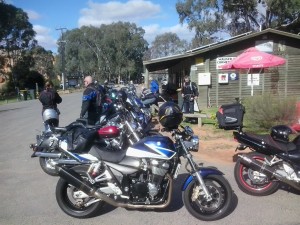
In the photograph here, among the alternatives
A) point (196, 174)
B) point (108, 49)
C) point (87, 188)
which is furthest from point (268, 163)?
point (108, 49)

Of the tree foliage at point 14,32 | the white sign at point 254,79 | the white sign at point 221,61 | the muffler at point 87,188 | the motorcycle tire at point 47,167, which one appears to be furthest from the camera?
the tree foliage at point 14,32

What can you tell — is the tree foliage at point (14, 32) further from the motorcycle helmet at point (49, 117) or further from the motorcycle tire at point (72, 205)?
the motorcycle tire at point (72, 205)

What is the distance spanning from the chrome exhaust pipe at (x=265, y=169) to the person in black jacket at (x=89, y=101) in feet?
13.2

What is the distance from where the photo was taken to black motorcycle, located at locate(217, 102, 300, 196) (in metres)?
4.98

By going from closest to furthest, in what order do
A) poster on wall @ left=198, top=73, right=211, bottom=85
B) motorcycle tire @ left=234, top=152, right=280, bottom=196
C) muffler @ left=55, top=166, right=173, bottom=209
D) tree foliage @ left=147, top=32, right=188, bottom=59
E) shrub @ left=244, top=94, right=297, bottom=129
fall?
muffler @ left=55, top=166, right=173, bottom=209, motorcycle tire @ left=234, top=152, right=280, bottom=196, shrub @ left=244, top=94, right=297, bottom=129, poster on wall @ left=198, top=73, right=211, bottom=85, tree foliage @ left=147, top=32, right=188, bottom=59

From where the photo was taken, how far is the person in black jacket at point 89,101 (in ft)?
26.4

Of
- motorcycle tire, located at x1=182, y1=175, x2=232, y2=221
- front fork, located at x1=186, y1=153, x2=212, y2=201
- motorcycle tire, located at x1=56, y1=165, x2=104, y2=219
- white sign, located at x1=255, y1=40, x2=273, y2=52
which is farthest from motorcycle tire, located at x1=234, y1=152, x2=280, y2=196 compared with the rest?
white sign, located at x1=255, y1=40, x2=273, y2=52

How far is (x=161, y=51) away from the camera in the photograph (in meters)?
97.4

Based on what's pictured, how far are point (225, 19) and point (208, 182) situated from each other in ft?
126

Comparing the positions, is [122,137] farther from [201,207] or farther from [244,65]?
[244,65]

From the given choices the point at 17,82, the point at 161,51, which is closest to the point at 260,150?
the point at 17,82

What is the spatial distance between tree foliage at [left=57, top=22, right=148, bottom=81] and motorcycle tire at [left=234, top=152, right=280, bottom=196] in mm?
67723

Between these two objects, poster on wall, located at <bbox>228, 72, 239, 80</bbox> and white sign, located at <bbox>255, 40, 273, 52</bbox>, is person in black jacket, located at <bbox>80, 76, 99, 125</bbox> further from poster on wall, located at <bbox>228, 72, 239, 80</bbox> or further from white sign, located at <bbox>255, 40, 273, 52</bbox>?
white sign, located at <bbox>255, 40, 273, 52</bbox>

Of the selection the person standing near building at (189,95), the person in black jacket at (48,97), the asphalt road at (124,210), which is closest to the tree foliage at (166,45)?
the person standing near building at (189,95)
